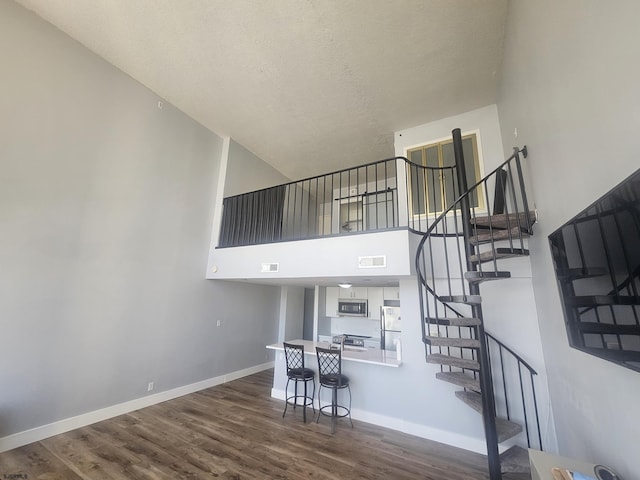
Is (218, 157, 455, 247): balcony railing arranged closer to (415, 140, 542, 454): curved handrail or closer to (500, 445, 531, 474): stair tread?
(415, 140, 542, 454): curved handrail

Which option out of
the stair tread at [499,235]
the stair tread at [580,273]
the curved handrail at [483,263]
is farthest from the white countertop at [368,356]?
the stair tread at [580,273]

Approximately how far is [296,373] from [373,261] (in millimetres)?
2156

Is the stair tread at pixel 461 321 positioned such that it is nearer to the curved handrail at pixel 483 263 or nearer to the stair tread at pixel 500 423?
the curved handrail at pixel 483 263

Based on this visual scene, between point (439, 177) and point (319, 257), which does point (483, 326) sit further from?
point (439, 177)

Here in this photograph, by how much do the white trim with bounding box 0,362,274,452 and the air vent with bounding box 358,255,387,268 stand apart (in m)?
3.83

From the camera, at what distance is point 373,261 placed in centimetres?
364

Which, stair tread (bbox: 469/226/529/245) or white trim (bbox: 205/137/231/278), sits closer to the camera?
stair tread (bbox: 469/226/529/245)

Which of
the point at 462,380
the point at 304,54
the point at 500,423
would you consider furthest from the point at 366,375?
the point at 304,54

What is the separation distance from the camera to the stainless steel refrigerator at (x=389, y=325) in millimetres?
6250

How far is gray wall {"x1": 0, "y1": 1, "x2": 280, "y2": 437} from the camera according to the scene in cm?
310

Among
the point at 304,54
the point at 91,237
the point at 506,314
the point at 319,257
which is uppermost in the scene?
the point at 304,54

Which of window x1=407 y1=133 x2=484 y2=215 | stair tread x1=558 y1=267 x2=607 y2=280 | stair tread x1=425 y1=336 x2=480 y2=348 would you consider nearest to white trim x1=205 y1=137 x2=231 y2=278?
window x1=407 y1=133 x2=484 y2=215

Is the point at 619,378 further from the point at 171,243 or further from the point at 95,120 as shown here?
the point at 95,120

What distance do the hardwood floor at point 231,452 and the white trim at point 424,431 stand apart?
9 centimetres
